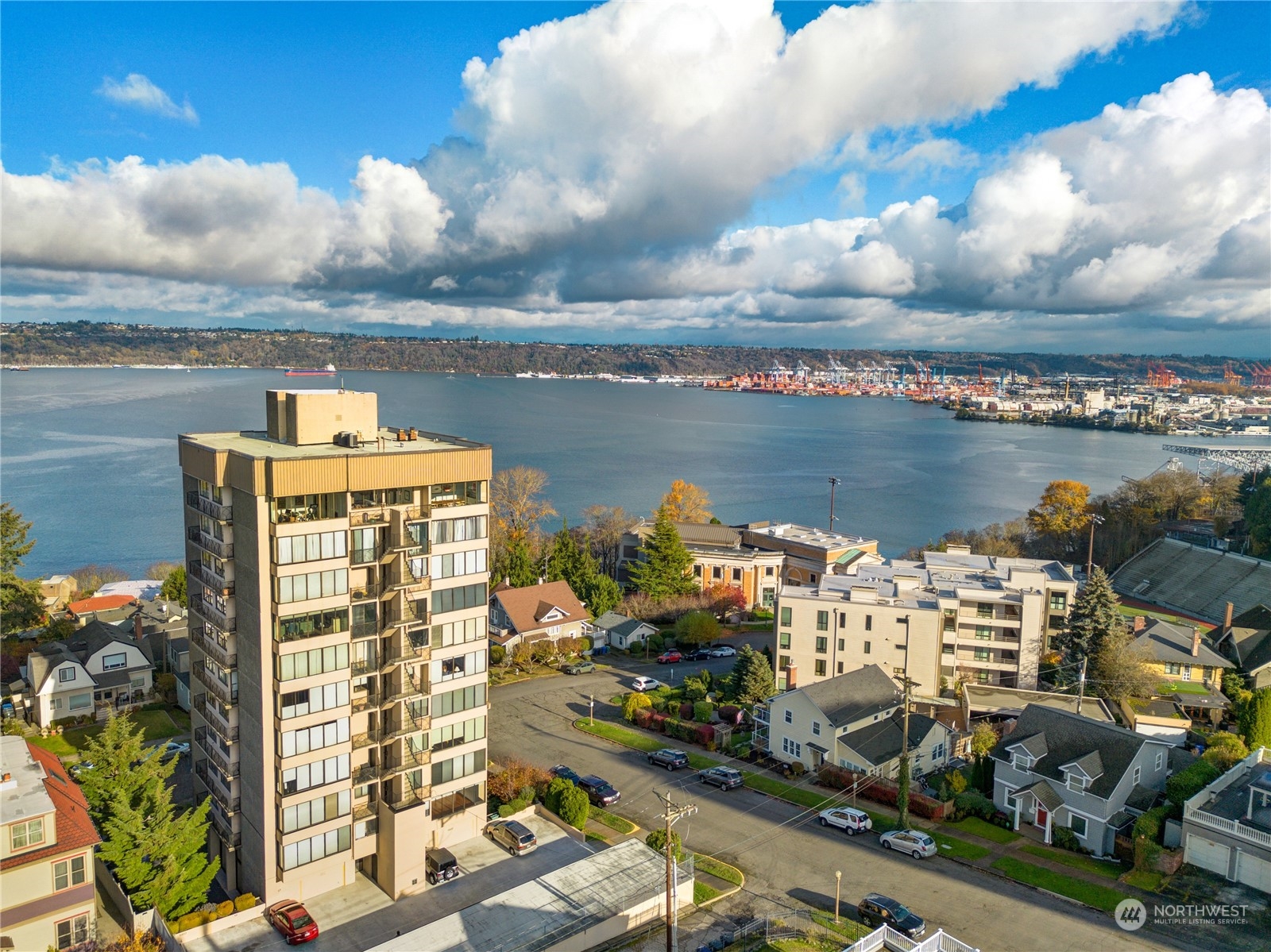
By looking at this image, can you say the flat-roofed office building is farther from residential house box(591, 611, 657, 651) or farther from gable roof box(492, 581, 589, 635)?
residential house box(591, 611, 657, 651)

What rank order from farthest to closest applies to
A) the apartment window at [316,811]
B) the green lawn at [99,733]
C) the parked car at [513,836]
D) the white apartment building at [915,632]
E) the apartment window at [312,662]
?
the white apartment building at [915,632]
the green lawn at [99,733]
the parked car at [513,836]
the apartment window at [316,811]
the apartment window at [312,662]

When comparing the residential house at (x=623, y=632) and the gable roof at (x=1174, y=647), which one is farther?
the residential house at (x=623, y=632)

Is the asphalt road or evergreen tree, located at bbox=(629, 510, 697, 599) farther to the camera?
evergreen tree, located at bbox=(629, 510, 697, 599)

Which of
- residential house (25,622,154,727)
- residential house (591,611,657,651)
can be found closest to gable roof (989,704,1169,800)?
residential house (591,611,657,651)

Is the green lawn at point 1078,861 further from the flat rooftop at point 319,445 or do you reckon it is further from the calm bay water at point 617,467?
the calm bay water at point 617,467

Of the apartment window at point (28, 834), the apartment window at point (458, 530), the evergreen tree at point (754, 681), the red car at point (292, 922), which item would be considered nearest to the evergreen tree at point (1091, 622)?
the evergreen tree at point (754, 681)

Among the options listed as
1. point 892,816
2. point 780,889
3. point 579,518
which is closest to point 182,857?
point 780,889

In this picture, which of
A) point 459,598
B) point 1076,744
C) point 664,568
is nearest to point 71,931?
point 459,598
